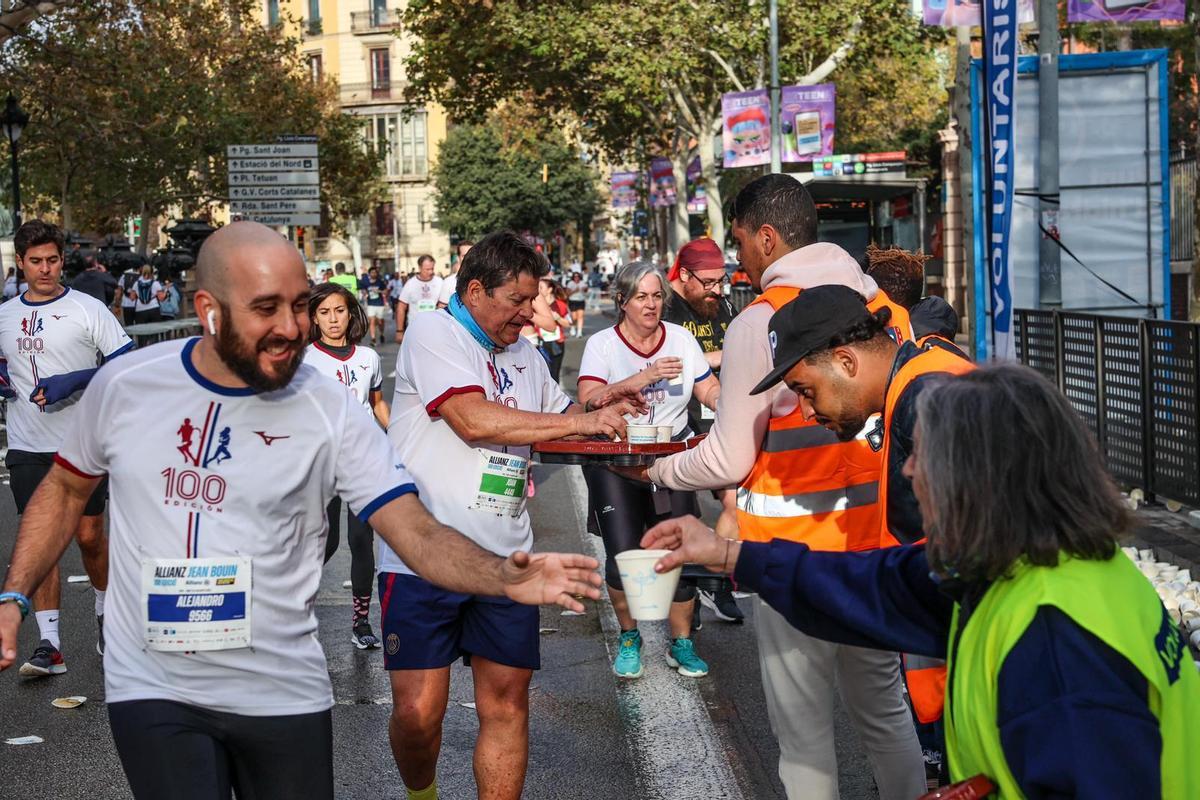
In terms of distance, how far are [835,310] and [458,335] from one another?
1367 millimetres

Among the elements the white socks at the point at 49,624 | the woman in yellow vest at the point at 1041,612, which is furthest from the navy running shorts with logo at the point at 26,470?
the woman in yellow vest at the point at 1041,612

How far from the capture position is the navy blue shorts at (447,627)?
4.40 m

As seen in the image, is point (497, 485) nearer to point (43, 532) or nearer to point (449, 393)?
point (449, 393)

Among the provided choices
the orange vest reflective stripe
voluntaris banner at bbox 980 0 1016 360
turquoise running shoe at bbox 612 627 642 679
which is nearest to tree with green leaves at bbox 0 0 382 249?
voluntaris banner at bbox 980 0 1016 360

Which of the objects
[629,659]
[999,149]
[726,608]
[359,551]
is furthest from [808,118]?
[629,659]

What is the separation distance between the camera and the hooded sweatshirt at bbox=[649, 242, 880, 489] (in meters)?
4.06

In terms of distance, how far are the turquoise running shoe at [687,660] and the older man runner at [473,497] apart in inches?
91.1

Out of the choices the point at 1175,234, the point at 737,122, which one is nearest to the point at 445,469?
the point at 1175,234

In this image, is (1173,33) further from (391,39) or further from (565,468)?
(391,39)

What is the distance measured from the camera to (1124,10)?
14172mm

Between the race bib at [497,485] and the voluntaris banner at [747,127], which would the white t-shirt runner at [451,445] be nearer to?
the race bib at [497,485]

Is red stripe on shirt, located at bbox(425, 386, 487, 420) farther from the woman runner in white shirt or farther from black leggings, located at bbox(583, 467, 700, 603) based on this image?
the woman runner in white shirt

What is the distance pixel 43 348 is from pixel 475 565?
15.2 ft

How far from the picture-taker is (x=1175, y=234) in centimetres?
2373
